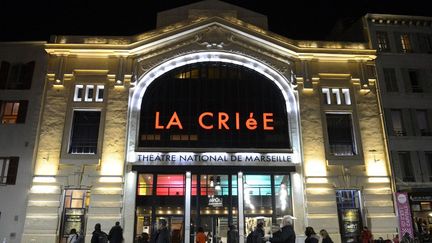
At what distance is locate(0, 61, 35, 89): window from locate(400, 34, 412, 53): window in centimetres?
2656

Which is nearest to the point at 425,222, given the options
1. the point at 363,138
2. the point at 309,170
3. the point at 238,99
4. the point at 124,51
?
the point at 363,138

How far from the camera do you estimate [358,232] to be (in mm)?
25438

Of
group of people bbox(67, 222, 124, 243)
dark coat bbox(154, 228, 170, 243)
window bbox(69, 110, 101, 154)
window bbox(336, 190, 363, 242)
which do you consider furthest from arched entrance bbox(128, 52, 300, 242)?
dark coat bbox(154, 228, 170, 243)

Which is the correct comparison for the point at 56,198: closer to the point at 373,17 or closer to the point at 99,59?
the point at 99,59

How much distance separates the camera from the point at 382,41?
1189 inches

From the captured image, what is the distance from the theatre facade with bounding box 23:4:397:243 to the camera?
25062 millimetres

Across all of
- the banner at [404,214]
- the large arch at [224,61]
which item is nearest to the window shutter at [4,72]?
the large arch at [224,61]

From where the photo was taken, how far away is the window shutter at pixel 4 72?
2703cm

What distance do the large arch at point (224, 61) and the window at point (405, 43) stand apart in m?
9.45

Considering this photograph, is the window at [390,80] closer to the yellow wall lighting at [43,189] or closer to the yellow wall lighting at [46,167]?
the yellow wall lighting at [46,167]

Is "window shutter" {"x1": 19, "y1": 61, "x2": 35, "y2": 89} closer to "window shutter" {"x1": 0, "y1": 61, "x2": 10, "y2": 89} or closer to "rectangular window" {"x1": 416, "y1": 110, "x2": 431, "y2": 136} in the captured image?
"window shutter" {"x1": 0, "y1": 61, "x2": 10, "y2": 89}

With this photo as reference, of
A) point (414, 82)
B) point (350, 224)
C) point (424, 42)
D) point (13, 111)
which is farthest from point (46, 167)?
point (424, 42)

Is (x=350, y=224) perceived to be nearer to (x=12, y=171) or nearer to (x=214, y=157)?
→ (x=214, y=157)

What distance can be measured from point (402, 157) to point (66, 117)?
22.5m
